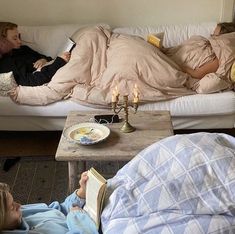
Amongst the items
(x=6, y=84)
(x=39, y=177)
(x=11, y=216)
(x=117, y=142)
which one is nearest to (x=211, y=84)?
(x=117, y=142)

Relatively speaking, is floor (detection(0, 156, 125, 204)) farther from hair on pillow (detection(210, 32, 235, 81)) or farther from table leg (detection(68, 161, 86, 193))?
hair on pillow (detection(210, 32, 235, 81))

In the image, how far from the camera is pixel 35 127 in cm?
271

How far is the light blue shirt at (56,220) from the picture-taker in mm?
1313

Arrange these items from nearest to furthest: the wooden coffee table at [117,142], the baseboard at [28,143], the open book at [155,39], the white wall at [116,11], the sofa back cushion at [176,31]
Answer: the wooden coffee table at [117,142] → the baseboard at [28,143] → the open book at [155,39] → the sofa back cushion at [176,31] → the white wall at [116,11]

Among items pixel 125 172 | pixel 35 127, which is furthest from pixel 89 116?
pixel 125 172

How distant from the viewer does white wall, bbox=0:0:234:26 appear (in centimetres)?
325

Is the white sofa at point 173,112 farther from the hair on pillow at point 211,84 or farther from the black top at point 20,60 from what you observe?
the black top at point 20,60

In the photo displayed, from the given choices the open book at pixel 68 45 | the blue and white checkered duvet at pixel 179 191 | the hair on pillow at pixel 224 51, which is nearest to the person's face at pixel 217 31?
the hair on pillow at pixel 224 51

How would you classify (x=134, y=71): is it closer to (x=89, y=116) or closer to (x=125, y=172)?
(x=89, y=116)

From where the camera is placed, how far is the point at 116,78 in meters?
2.61

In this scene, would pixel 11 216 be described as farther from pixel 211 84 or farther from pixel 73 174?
pixel 211 84

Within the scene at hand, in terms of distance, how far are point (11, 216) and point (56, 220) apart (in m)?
0.20

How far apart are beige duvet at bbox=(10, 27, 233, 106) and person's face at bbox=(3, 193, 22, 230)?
1327 millimetres

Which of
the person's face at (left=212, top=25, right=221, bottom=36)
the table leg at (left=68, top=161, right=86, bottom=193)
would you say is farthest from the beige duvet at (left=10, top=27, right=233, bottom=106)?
the table leg at (left=68, top=161, right=86, bottom=193)
